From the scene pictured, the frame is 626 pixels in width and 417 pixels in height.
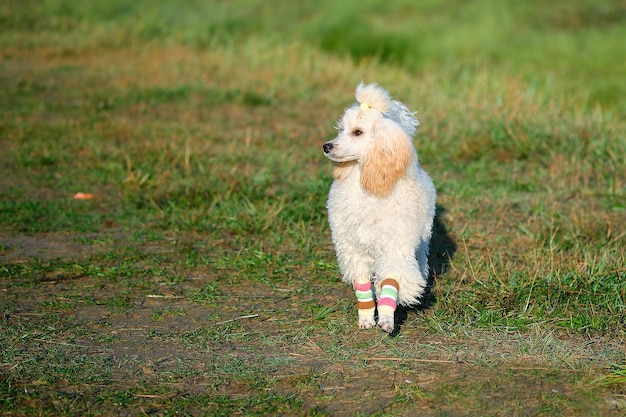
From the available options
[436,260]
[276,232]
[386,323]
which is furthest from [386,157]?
[276,232]

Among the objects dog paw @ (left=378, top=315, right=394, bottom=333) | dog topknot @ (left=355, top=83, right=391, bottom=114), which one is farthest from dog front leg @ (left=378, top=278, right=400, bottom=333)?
dog topknot @ (left=355, top=83, right=391, bottom=114)

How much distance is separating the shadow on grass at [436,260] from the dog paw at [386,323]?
0.85 feet

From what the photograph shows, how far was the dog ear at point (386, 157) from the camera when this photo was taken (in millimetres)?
4430

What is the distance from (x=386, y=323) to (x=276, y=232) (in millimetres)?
2179

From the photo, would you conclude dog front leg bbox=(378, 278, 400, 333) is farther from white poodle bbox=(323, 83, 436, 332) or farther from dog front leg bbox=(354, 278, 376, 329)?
dog front leg bbox=(354, 278, 376, 329)

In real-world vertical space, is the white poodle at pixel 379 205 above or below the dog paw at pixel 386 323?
above

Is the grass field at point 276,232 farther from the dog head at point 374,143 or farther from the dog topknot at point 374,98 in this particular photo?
the dog topknot at point 374,98

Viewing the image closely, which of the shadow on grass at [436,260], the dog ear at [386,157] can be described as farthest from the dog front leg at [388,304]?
the dog ear at [386,157]

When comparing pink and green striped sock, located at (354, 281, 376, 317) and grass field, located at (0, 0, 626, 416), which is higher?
pink and green striped sock, located at (354, 281, 376, 317)

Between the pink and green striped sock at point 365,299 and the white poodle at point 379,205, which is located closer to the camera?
the white poodle at point 379,205

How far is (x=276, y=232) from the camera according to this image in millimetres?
6395

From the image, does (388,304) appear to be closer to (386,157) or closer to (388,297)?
(388,297)

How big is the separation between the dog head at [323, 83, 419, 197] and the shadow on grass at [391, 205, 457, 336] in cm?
79

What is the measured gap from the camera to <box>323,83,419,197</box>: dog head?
444cm
